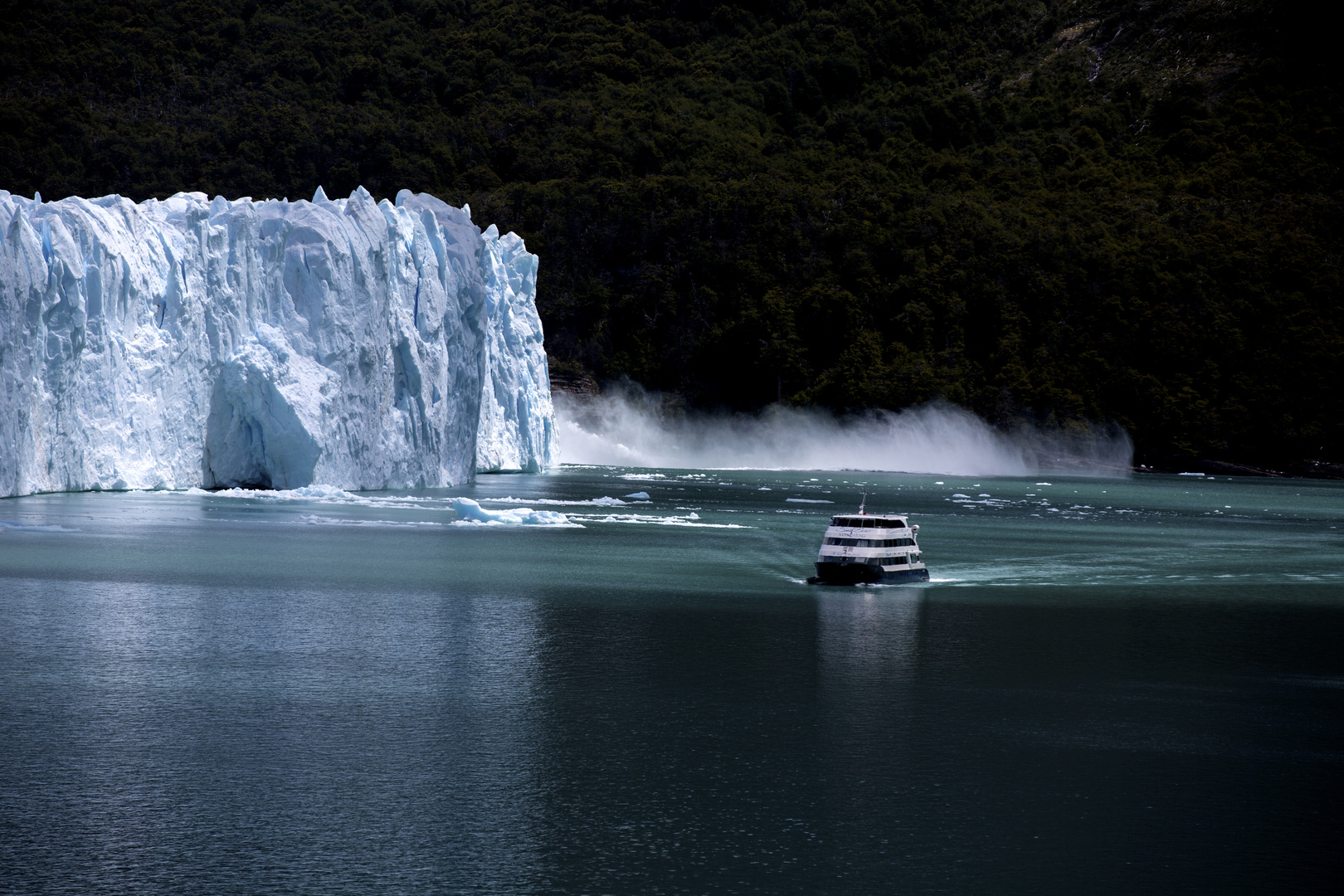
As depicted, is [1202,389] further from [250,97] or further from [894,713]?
[894,713]

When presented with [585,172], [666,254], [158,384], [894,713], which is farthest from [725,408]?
[894,713]

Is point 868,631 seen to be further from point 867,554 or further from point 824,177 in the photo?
point 824,177

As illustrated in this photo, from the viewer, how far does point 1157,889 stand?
1016cm

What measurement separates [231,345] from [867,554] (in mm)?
21693

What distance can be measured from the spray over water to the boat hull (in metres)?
54.7

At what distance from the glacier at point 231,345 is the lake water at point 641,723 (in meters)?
8.06

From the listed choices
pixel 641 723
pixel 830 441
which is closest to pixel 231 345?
pixel 641 723

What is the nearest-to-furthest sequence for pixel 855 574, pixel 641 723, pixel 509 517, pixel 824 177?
pixel 641 723 < pixel 855 574 < pixel 509 517 < pixel 824 177

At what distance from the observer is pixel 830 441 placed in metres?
86.7

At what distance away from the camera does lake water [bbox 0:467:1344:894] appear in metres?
10.6

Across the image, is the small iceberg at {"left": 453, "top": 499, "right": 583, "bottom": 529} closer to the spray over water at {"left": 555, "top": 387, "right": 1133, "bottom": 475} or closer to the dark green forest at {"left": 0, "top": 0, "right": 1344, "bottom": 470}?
the spray over water at {"left": 555, "top": 387, "right": 1133, "bottom": 475}

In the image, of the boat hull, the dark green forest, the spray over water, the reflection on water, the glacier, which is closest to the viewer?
the reflection on water

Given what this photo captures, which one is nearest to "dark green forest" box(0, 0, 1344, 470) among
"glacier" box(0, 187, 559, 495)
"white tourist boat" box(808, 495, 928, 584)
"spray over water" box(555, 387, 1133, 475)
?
"spray over water" box(555, 387, 1133, 475)

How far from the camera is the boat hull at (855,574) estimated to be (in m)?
26.4
